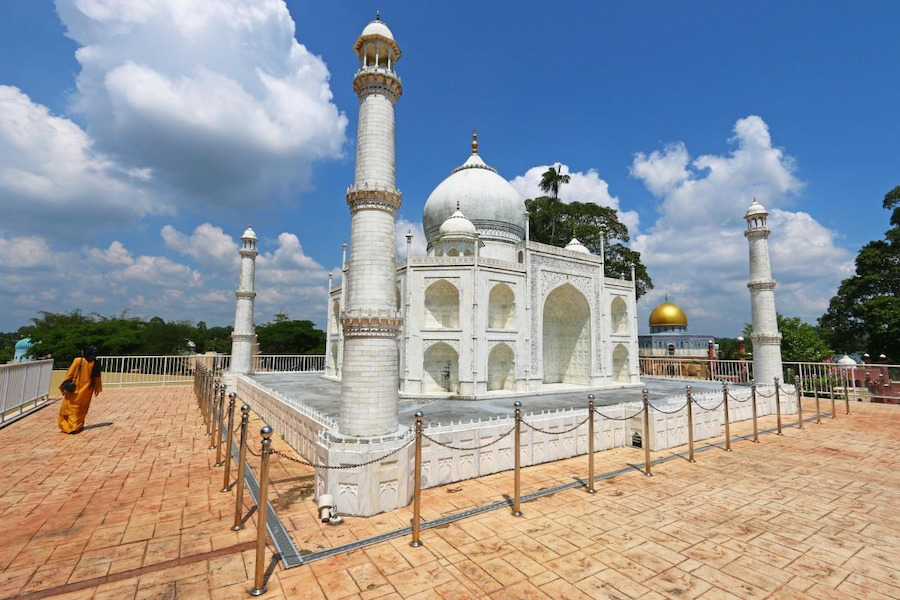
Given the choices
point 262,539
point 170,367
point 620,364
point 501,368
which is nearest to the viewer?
point 262,539

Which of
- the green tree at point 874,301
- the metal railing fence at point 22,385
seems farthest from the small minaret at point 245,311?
the green tree at point 874,301

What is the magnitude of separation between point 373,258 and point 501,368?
40.2 feet

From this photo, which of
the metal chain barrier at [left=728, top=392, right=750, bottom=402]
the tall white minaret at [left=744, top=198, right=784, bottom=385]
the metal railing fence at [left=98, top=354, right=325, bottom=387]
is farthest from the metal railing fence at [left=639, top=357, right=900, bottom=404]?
the metal railing fence at [left=98, top=354, right=325, bottom=387]

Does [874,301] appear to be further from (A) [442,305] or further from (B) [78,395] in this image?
(B) [78,395]

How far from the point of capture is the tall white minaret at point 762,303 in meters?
17.2

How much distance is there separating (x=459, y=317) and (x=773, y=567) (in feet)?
44.6

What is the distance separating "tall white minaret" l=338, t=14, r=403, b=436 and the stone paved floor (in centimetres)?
173

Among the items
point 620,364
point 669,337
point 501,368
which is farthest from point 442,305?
point 669,337

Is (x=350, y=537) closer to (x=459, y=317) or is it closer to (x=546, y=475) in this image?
(x=546, y=475)

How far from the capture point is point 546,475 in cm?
840

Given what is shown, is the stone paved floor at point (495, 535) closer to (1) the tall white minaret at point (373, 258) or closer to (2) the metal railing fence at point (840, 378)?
(1) the tall white minaret at point (373, 258)

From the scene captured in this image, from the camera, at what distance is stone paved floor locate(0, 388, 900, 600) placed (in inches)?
177

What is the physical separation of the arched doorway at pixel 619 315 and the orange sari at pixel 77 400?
21634 millimetres

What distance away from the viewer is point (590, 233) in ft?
105
